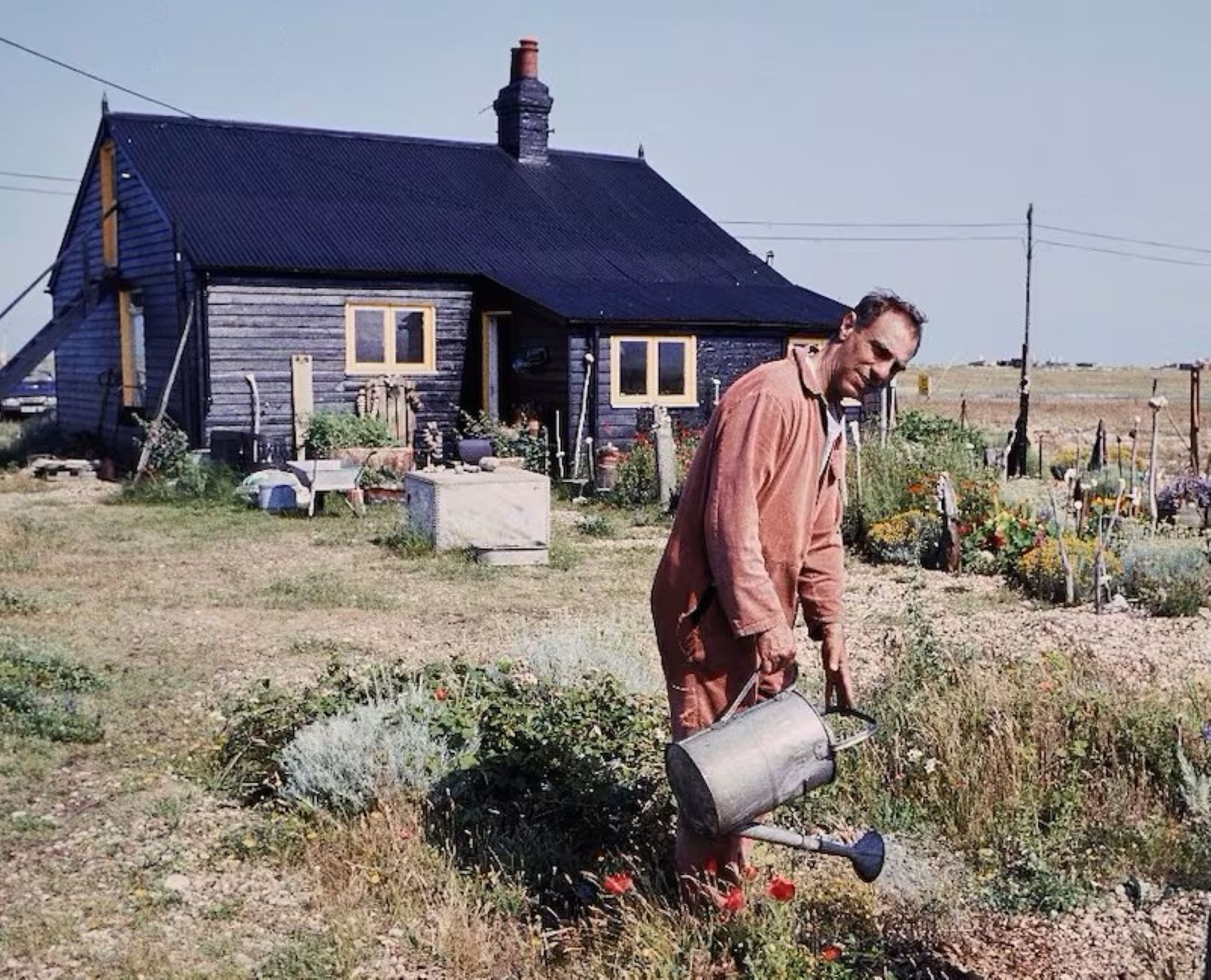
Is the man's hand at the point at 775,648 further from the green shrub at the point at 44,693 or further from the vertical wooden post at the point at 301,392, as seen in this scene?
the vertical wooden post at the point at 301,392

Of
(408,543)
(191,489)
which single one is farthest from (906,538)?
(191,489)

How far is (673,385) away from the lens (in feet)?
65.3

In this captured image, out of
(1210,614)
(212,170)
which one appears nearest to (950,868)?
(1210,614)

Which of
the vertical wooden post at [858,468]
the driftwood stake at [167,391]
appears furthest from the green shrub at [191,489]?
the vertical wooden post at [858,468]

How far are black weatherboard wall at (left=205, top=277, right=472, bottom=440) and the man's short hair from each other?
620 inches

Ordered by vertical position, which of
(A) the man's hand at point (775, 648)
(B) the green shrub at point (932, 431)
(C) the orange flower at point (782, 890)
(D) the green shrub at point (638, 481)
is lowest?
(C) the orange flower at point (782, 890)

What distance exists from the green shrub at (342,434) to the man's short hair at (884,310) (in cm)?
1454

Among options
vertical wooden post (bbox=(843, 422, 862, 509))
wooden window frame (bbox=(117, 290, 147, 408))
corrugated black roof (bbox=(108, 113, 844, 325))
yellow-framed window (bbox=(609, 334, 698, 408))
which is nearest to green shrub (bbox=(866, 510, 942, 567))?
vertical wooden post (bbox=(843, 422, 862, 509))

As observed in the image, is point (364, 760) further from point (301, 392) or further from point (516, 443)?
Result: point (301, 392)

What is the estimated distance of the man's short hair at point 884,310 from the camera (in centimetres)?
387

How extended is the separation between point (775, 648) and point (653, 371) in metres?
16.0

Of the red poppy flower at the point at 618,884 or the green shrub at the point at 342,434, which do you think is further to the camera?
the green shrub at the point at 342,434

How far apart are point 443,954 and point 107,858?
1625mm

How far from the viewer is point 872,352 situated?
3.92 metres
